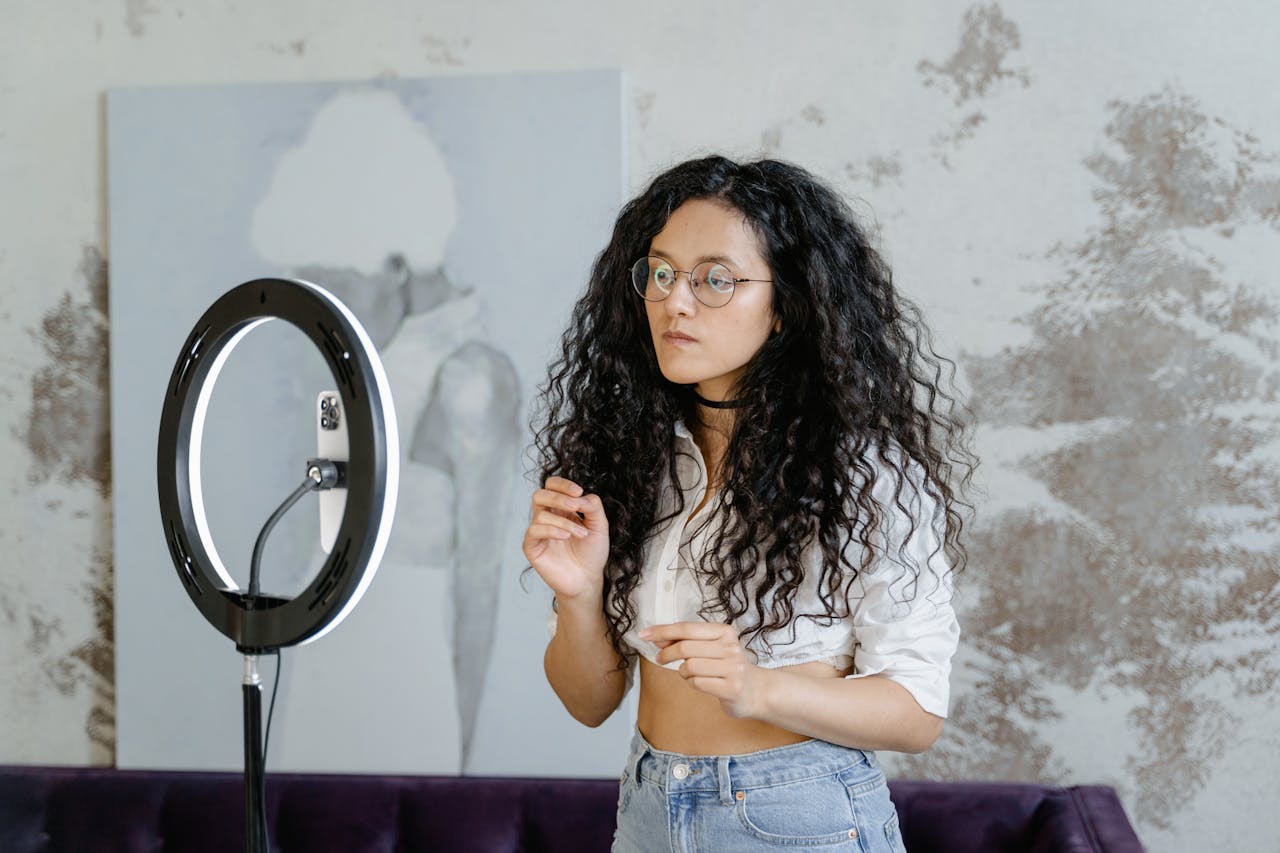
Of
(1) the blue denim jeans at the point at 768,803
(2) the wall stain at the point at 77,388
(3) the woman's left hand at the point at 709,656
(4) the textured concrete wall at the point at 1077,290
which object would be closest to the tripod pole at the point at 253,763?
(3) the woman's left hand at the point at 709,656

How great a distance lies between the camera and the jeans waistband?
4.27 ft

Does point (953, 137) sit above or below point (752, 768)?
above

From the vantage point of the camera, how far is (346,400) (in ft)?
3.20

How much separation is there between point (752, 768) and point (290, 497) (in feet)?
2.00

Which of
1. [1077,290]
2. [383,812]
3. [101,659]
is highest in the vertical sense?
[1077,290]

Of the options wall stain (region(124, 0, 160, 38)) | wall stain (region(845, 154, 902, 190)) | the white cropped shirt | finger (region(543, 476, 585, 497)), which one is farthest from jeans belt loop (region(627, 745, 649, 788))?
wall stain (region(124, 0, 160, 38))

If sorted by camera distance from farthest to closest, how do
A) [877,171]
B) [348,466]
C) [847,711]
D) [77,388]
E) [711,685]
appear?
[77,388] → [877,171] → [847,711] → [711,685] → [348,466]

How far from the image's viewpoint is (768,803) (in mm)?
1292

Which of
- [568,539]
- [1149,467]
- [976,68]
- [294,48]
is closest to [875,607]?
[568,539]

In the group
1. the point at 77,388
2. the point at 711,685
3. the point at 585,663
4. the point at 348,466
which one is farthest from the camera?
the point at 77,388

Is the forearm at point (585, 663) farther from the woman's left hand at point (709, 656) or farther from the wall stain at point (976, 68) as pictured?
the wall stain at point (976, 68)

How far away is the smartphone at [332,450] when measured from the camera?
3.29 ft

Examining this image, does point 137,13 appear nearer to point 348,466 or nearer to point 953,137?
point 953,137

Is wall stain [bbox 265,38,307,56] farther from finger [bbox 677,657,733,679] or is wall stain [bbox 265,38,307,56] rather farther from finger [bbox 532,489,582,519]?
finger [bbox 677,657,733,679]
